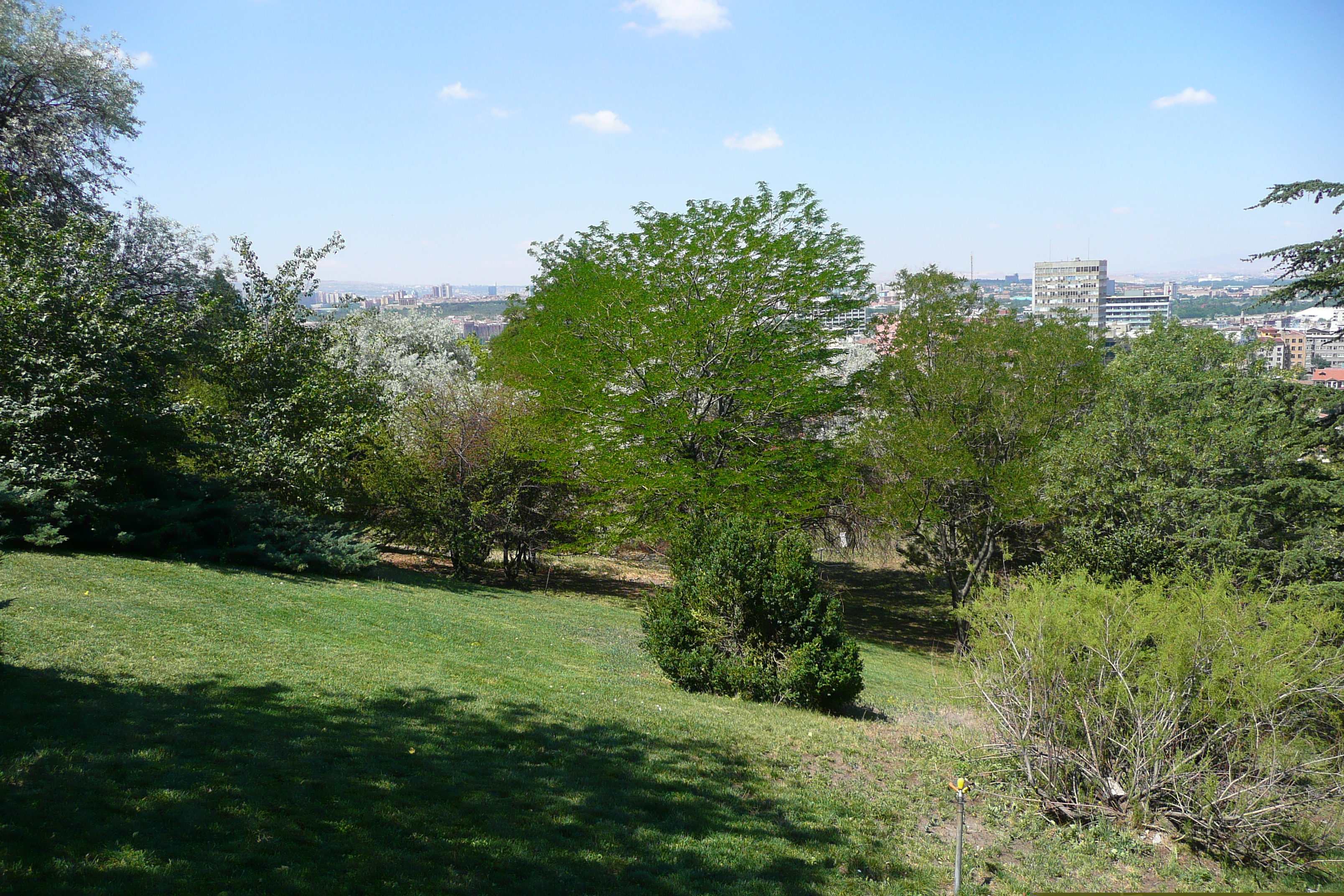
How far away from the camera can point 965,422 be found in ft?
65.7

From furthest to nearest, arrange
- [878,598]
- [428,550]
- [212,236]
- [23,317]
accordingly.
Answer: [878,598], [212,236], [428,550], [23,317]

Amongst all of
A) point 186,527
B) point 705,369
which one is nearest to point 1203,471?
point 705,369

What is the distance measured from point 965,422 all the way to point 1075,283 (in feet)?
564

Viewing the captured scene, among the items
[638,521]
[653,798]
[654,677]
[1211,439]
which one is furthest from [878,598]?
[653,798]

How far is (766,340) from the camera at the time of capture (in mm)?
18812

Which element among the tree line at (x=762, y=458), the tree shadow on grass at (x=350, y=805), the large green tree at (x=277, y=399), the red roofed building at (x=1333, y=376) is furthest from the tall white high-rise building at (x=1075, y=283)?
the tree shadow on grass at (x=350, y=805)

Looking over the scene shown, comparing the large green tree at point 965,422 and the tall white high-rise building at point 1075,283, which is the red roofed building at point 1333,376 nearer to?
the large green tree at point 965,422

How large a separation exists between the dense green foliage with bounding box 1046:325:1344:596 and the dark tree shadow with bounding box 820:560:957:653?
539cm

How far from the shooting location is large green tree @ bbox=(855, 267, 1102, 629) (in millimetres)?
19203

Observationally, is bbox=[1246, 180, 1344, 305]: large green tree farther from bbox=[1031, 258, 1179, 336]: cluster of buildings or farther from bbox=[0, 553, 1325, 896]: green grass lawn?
bbox=[1031, 258, 1179, 336]: cluster of buildings

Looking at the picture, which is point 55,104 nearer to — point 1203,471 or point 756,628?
point 756,628

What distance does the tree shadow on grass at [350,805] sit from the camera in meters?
4.12

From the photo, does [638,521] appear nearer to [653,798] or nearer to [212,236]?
[653,798]

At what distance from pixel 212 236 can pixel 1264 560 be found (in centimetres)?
2958
